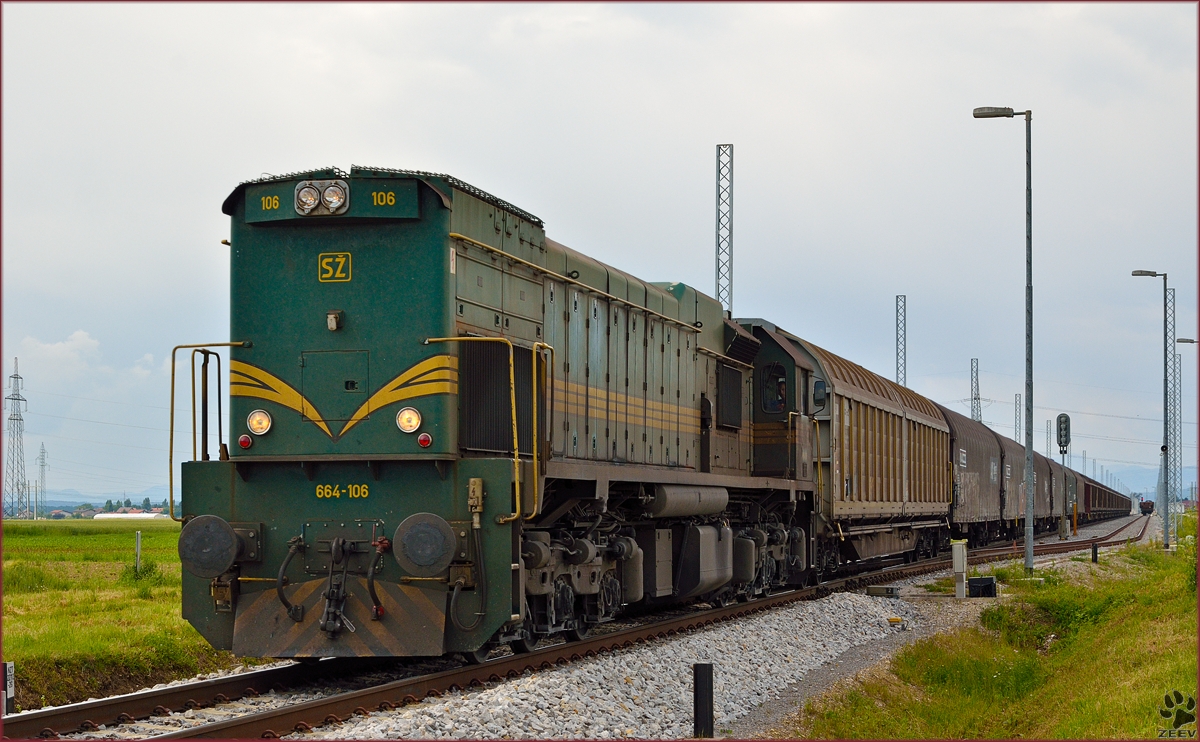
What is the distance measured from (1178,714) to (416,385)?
21.4ft

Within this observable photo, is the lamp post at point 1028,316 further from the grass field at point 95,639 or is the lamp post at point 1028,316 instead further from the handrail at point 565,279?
the grass field at point 95,639

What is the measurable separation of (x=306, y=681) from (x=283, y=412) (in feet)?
7.76

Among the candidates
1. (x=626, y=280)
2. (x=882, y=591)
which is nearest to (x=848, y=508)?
(x=882, y=591)

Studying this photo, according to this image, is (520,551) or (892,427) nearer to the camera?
(520,551)

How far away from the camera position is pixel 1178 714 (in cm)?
861

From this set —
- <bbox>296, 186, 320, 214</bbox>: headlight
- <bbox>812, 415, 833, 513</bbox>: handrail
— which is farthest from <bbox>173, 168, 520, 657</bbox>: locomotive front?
<bbox>812, 415, 833, 513</bbox>: handrail

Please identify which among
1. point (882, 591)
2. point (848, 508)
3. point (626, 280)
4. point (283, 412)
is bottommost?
point (882, 591)

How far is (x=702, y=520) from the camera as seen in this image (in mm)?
15625

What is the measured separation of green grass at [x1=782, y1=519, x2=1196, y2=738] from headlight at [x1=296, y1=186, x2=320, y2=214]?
6.01m

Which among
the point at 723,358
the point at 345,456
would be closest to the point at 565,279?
the point at 345,456

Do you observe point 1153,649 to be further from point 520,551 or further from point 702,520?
point 520,551

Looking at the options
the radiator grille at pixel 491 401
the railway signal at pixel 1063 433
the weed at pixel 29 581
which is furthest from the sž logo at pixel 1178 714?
the railway signal at pixel 1063 433

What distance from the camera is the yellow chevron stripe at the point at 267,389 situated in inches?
406

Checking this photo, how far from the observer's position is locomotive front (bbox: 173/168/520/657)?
384 inches
